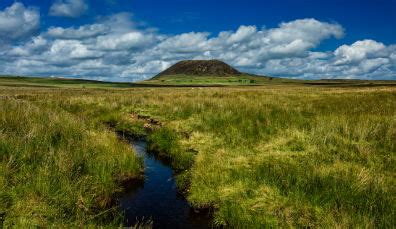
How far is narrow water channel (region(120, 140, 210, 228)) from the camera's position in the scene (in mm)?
8109

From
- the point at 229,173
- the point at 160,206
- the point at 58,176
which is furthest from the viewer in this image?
the point at 229,173

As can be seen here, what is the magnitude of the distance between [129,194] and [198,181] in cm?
199

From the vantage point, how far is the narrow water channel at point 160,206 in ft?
26.6

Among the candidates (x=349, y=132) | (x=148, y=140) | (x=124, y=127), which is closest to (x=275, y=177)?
(x=349, y=132)

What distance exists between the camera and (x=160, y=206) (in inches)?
359

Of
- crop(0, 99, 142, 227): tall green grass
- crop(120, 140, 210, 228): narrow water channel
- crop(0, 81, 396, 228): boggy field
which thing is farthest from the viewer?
crop(120, 140, 210, 228): narrow water channel

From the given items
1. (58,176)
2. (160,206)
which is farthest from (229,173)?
(58,176)

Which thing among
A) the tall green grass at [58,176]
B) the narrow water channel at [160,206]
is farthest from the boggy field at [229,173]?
the narrow water channel at [160,206]

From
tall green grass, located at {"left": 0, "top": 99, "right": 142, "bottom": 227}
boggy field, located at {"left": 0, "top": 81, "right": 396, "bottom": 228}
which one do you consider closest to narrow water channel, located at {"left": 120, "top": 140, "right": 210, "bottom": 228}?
boggy field, located at {"left": 0, "top": 81, "right": 396, "bottom": 228}

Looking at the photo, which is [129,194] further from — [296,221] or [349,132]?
[349,132]

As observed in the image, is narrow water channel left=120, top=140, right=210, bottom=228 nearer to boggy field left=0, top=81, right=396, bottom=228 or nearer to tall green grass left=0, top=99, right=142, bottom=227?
boggy field left=0, top=81, right=396, bottom=228

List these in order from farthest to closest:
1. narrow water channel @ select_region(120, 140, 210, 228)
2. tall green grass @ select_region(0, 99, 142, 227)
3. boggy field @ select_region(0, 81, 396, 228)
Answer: narrow water channel @ select_region(120, 140, 210, 228) → boggy field @ select_region(0, 81, 396, 228) → tall green grass @ select_region(0, 99, 142, 227)

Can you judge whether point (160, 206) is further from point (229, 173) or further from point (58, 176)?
point (58, 176)

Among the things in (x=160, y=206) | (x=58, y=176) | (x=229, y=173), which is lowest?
(x=160, y=206)
